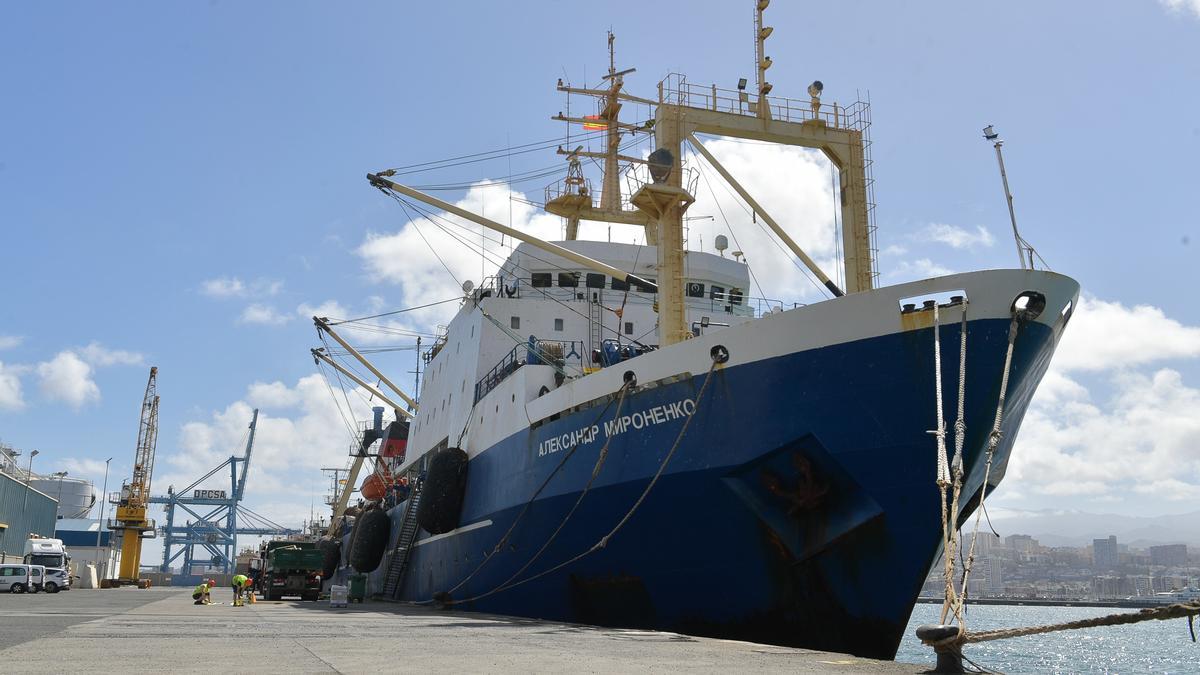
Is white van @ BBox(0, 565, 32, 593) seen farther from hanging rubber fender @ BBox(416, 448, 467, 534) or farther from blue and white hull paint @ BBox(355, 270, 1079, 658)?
blue and white hull paint @ BBox(355, 270, 1079, 658)

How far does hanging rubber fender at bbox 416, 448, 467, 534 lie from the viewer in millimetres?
20141

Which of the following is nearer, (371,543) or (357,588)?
(371,543)

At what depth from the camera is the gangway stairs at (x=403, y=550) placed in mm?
24656

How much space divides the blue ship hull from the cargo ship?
0.03 m

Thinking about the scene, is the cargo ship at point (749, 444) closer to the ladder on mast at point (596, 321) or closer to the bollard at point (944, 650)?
the ladder on mast at point (596, 321)

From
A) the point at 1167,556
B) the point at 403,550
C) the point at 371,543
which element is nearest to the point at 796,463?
the point at 403,550

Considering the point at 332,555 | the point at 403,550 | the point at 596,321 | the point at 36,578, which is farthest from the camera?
the point at 332,555

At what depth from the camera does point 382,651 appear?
884 cm

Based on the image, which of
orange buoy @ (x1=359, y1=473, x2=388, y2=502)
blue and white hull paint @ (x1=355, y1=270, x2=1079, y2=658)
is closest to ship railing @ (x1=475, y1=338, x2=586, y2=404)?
blue and white hull paint @ (x1=355, y1=270, x2=1079, y2=658)

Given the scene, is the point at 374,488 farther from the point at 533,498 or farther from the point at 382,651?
the point at 382,651

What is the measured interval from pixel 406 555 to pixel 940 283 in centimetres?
1834

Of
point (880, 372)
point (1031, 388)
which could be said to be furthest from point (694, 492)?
point (1031, 388)

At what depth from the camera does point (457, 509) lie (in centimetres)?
2023

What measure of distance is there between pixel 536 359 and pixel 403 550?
33.5 ft
